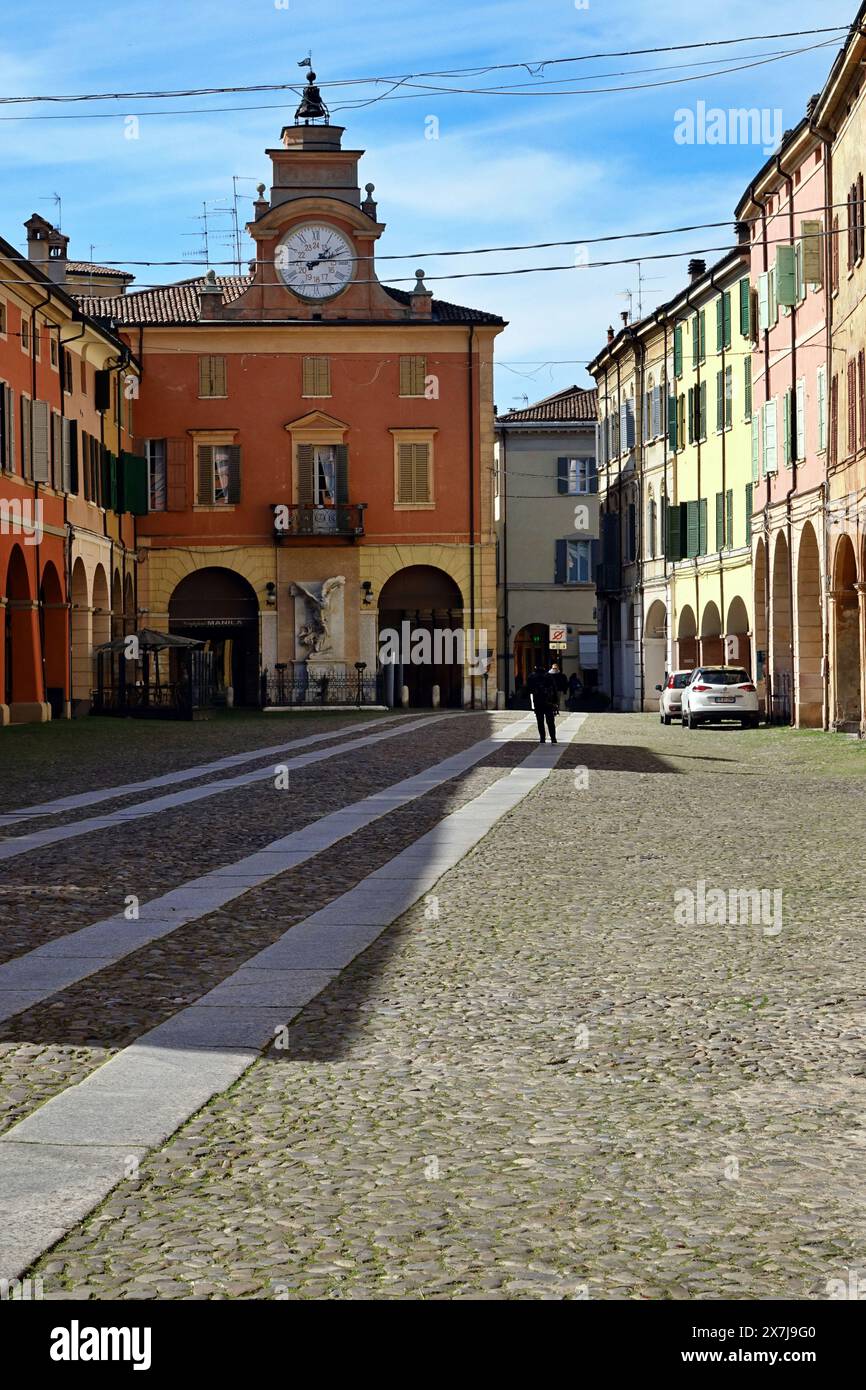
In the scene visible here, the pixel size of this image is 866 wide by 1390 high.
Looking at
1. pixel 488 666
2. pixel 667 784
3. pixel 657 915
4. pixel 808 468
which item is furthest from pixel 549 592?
pixel 657 915

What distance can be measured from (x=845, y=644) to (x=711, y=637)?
1852 cm

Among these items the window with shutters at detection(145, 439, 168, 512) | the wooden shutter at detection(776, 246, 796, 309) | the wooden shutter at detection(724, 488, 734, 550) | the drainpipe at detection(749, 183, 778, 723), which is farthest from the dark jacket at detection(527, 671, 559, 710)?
the window with shutters at detection(145, 439, 168, 512)

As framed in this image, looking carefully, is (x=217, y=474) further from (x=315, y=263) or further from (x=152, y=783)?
(x=152, y=783)

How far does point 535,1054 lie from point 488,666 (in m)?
46.2

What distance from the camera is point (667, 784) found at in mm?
20750

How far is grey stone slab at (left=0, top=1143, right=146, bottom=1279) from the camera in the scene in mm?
4344

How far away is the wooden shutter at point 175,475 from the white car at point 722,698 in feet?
66.6

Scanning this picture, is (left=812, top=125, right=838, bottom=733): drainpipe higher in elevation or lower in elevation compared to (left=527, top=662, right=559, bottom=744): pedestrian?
higher

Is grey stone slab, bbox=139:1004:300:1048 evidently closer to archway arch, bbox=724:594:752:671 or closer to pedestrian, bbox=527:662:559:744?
pedestrian, bbox=527:662:559:744

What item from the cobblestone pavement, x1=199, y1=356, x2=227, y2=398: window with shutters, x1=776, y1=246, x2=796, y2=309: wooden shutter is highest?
x1=199, y1=356, x2=227, y2=398: window with shutters

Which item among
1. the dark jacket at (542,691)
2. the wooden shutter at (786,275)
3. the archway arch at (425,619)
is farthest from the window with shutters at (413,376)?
the dark jacket at (542,691)

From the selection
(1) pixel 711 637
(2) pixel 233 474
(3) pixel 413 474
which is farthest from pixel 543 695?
(2) pixel 233 474

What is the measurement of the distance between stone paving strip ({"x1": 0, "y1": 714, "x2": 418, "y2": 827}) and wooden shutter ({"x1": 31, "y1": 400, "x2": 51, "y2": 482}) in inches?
374
